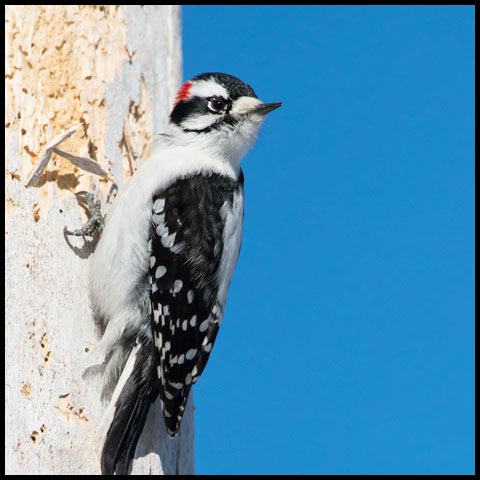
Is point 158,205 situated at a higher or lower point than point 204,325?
higher

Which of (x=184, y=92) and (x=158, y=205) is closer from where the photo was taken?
(x=158, y=205)

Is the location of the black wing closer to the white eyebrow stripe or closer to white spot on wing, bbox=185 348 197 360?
white spot on wing, bbox=185 348 197 360

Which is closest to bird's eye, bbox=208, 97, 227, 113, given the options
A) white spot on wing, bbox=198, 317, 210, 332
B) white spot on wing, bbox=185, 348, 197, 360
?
white spot on wing, bbox=198, 317, 210, 332

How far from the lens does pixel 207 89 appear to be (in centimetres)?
402

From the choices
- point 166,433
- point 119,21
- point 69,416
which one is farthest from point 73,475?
point 119,21

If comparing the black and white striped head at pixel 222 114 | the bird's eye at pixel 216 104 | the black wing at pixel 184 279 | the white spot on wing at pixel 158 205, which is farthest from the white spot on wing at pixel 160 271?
the bird's eye at pixel 216 104

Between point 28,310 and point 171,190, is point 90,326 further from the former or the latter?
point 171,190

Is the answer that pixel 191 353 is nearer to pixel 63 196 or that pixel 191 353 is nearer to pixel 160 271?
pixel 160 271

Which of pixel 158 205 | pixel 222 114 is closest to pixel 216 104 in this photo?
pixel 222 114

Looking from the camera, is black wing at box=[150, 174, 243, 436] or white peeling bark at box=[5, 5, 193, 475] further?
black wing at box=[150, 174, 243, 436]

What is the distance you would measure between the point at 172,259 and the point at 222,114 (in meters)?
0.64

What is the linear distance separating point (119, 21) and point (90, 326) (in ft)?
4.23

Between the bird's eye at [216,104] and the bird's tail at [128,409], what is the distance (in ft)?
3.12

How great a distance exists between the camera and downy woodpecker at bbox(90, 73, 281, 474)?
11.6 ft
